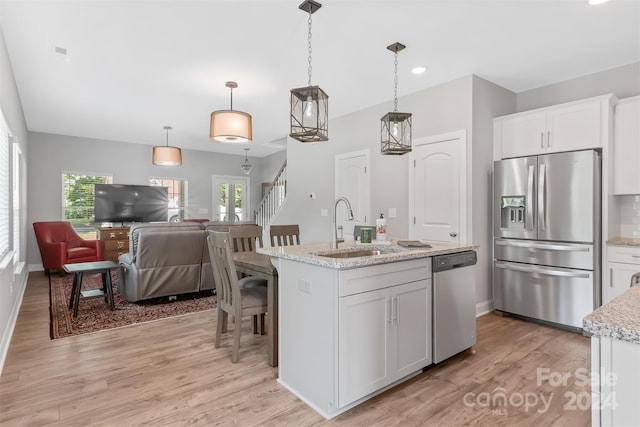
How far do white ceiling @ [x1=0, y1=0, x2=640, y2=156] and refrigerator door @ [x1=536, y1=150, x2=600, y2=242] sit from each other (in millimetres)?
1074

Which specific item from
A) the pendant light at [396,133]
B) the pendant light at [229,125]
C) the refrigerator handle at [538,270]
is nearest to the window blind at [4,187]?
the pendant light at [229,125]

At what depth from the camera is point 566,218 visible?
344 centimetres

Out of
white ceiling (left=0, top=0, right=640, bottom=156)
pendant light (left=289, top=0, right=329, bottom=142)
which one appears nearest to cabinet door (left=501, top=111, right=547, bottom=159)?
white ceiling (left=0, top=0, right=640, bottom=156)

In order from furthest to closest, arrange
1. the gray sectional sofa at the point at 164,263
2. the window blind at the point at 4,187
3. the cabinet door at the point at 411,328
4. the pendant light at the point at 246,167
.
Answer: the pendant light at the point at 246,167
the gray sectional sofa at the point at 164,263
the window blind at the point at 4,187
the cabinet door at the point at 411,328

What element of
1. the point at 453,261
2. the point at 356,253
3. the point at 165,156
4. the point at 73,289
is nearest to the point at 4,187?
the point at 73,289

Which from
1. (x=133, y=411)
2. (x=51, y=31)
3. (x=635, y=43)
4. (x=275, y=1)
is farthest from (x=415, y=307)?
(x=51, y=31)

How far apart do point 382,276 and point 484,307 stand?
2.55 m

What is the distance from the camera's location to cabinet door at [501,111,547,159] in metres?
3.80

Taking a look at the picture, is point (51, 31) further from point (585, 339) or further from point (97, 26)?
point (585, 339)

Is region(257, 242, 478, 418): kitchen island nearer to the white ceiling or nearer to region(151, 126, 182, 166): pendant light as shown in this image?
the white ceiling

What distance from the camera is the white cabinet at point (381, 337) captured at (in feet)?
6.53

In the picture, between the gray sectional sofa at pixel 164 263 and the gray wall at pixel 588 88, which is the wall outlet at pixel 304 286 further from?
the gray wall at pixel 588 88

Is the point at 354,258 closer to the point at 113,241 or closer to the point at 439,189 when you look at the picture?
the point at 439,189

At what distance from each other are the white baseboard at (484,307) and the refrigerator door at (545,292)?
0.11m
